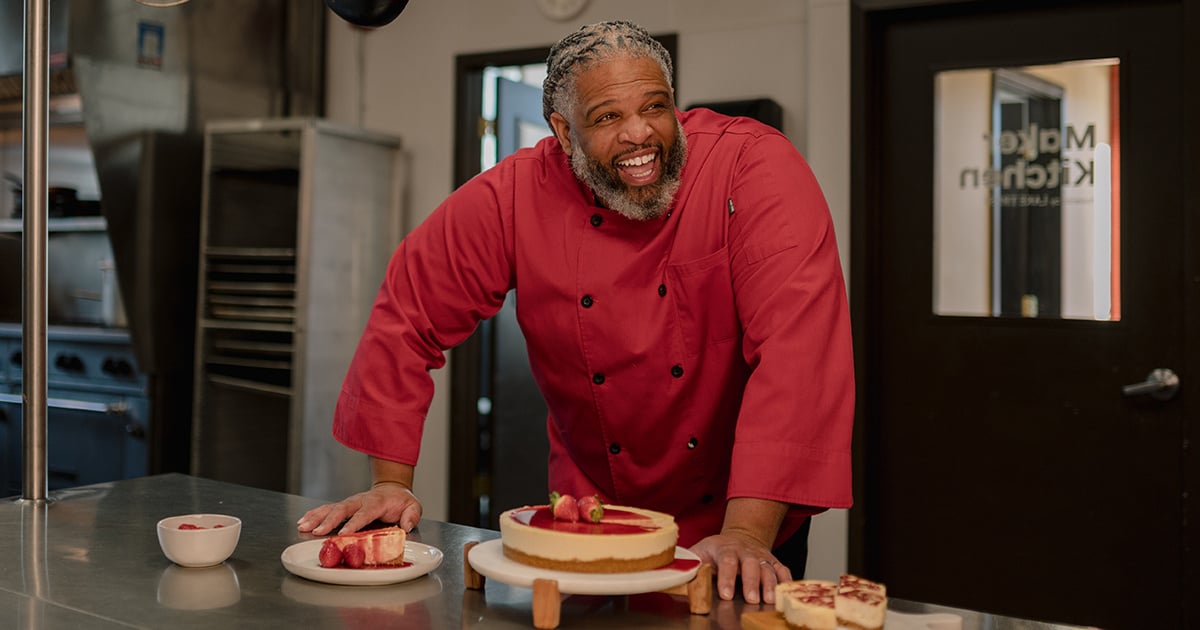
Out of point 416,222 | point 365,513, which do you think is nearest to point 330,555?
point 365,513

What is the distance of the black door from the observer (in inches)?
123

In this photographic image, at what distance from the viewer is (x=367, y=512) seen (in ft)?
5.53

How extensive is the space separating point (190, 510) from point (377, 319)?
45cm

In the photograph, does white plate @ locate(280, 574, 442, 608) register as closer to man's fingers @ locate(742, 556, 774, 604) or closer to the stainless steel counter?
the stainless steel counter

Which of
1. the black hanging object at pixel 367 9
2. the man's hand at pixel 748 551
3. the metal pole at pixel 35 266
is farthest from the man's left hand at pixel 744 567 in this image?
the metal pole at pixel 35 266

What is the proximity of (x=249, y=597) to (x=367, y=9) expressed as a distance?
0.91 metres

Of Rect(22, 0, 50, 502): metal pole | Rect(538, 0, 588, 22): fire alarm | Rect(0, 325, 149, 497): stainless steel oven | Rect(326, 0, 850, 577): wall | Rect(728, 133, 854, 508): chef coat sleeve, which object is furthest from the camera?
Rect(0, 325, 149, 497): stainless steel oven

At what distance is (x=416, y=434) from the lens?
1.86m

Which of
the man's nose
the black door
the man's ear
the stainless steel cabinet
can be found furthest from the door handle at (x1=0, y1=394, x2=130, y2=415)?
the man's nose

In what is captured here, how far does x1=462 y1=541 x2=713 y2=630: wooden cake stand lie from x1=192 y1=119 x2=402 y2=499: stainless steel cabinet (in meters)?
2.89

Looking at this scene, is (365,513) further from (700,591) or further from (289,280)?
(289,280)

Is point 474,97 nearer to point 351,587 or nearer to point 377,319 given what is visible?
point 377,319

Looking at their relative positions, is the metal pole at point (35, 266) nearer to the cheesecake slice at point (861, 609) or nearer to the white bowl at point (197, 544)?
the white bowl at point (197, 544)

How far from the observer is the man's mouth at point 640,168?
5.96ft
